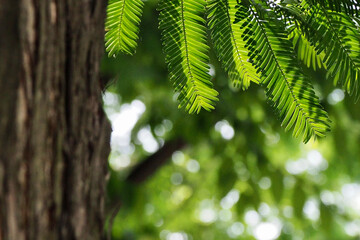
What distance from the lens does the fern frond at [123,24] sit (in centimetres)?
106

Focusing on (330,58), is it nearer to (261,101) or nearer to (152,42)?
(152,42)

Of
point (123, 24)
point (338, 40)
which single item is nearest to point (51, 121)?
point (123, 24)

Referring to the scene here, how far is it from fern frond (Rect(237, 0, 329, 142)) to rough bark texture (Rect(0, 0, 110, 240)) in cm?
32

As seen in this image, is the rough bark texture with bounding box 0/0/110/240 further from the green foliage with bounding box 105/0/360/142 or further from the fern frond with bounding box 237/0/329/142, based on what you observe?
the fern frond with bounding box 237/0/329/142

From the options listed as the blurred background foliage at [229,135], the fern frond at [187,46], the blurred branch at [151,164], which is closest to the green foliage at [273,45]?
the fern frond at [187,46]

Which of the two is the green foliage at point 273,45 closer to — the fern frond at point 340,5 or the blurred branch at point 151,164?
the fern frond at point 340,5

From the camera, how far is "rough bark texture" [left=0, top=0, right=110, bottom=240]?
2.58 ft

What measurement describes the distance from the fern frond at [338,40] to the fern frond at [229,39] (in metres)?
0.15

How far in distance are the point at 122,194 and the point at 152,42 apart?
104 centimetres

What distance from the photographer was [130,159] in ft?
28.4

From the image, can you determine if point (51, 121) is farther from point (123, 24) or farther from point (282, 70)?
point (282, 70)

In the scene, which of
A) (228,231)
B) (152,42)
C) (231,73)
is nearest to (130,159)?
(228,231)

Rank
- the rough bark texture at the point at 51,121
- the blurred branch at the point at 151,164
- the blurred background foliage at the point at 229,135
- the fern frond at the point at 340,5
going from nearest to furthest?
the rough bark texture at the point at 51,121
the fern frond at the point at 340,5
the blurred background foliage at the point at 229,135
the blurred branch at the point at 151,164

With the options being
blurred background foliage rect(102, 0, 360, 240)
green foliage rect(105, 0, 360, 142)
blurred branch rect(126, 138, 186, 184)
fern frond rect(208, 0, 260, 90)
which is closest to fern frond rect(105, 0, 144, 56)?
green foliage rect(105, 0, 360, 142)
